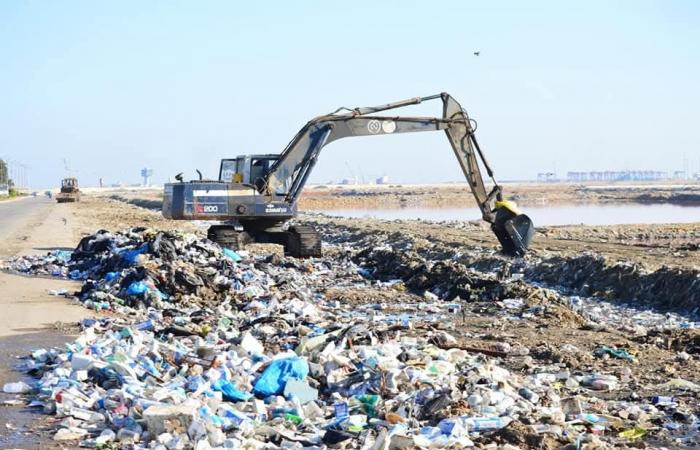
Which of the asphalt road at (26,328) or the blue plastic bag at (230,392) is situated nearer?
the asphalt road at (26,328)

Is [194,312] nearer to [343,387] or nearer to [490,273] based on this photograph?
[343,387]

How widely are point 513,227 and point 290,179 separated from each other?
17.9 ft

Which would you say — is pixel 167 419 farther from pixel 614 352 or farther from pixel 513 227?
pixel 513 227

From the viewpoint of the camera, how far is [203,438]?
734 centimetres

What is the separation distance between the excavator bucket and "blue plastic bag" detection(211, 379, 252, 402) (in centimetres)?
1335

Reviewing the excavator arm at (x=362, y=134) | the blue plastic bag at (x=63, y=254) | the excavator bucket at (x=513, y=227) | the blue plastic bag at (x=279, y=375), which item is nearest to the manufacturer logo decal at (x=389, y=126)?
the excavator arm at (x=362, y=134)


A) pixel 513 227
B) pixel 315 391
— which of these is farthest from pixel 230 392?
pixel 513 227

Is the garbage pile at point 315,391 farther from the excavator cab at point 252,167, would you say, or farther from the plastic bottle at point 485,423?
the excavator cab at point 252,167

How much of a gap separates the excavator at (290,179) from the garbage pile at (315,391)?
8962 millimetres

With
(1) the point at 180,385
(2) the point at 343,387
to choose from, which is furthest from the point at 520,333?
(1) the point at 180,385

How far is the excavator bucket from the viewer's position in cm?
2119

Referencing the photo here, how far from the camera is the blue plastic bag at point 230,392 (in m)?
8.51

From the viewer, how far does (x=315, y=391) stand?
28.4 ft

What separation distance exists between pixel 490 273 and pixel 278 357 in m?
11.5
